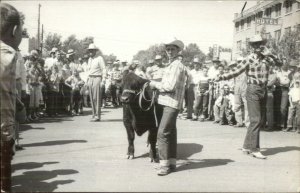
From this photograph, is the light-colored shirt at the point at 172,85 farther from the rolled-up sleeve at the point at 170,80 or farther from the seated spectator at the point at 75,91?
the seated spectator at the point at 75,91

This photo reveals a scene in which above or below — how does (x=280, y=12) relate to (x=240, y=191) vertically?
above

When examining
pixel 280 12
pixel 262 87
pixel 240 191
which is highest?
pixel 280 12

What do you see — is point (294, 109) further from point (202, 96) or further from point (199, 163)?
point (199, 163)

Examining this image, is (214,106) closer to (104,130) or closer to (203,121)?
(203,121)

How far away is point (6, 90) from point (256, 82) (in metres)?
5.60

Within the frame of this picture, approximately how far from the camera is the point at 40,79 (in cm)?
1578

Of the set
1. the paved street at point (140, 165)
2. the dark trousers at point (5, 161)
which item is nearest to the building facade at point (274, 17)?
the paved street at point (140, 165)

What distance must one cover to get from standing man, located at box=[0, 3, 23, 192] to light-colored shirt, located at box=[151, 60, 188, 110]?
266 centimetres

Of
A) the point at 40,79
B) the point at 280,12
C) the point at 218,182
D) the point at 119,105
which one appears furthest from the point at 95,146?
the point at 280,12

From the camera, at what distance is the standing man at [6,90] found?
5.45 m

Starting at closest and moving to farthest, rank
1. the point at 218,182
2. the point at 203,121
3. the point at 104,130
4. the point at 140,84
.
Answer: the point at 218,182, the point at 140,84, the point at 104,130, the point at 203,121

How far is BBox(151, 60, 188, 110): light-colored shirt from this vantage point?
737 cm

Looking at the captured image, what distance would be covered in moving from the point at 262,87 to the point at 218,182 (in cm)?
322

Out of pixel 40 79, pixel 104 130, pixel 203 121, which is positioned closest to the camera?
pixel 104 130
